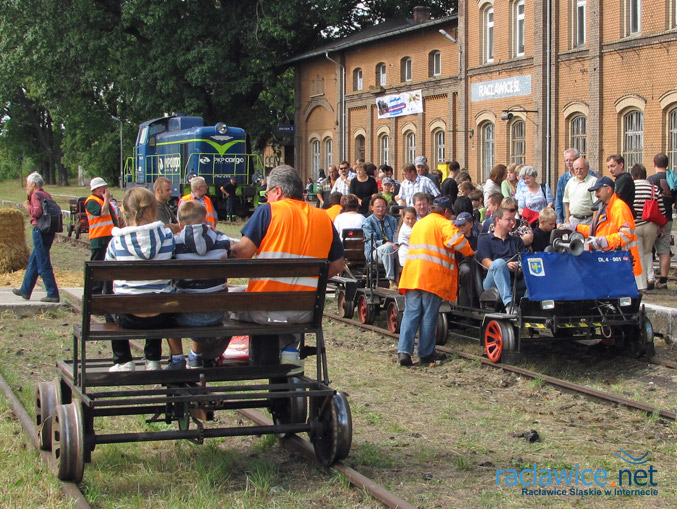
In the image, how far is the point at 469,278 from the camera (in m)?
10.9

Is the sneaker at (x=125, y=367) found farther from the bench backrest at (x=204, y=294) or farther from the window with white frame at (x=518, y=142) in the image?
the window with white frame at (x=518, y=142)

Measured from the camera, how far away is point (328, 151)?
46250 mm

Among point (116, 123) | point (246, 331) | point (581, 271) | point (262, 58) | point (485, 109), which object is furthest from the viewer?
point (116, 123)

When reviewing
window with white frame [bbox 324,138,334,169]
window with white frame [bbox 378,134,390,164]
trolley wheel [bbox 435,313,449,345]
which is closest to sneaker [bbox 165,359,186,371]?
trolley wheel [bbox 435,313,449,345]

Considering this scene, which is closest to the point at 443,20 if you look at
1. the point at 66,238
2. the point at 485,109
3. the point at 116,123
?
the point at 485,109

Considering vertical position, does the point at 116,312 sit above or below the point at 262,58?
below

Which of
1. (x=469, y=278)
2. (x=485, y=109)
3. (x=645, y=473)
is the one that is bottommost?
(x=645, y=473)

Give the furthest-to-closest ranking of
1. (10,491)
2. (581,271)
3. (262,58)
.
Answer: (262,58)
(581,271)
(10,491)

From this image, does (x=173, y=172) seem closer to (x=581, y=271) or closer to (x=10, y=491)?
(x=581, y=271)

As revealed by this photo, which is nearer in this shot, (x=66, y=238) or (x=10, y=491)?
(x=10, y=491)

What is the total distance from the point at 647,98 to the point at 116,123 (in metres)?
36.5

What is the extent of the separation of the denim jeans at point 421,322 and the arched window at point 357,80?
33711 millimetres

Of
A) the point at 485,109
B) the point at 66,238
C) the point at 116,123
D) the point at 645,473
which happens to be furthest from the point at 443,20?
the point at 645,473

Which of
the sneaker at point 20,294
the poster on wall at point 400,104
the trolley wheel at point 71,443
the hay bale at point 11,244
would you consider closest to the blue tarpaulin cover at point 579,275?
the trolley wheel at point 71,443
